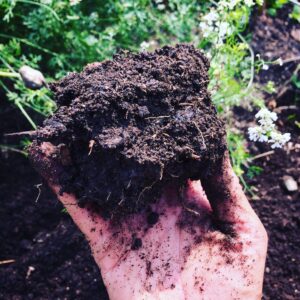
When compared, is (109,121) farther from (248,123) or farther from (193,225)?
(248,123)

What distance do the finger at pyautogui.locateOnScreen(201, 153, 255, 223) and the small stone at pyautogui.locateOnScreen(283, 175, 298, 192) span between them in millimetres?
812

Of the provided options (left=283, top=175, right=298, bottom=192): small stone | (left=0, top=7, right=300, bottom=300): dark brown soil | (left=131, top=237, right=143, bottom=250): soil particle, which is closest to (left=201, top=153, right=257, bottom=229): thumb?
(left=131, top=237, right=143, bottom=250): soil particle

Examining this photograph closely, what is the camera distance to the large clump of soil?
5.38 feet

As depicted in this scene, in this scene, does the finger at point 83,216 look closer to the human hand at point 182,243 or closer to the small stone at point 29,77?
Result: the human hand at point 182,243

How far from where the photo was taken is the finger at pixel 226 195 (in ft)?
6.07

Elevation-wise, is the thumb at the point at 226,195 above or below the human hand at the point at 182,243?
above

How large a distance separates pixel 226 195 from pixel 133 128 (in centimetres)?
55

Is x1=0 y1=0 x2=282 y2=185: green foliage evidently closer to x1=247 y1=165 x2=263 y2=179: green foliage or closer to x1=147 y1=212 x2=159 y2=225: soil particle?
x1=247 y1=165 x2=263 y2=179: green foliage

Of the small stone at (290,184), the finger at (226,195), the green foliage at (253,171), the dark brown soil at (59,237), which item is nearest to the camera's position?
the finger at (226,195)

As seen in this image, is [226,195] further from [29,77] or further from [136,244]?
[29,77]

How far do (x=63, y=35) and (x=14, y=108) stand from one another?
61 cm

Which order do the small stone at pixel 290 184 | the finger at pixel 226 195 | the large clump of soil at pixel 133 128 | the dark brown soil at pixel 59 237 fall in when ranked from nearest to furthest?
the large clump of soil at pixel 133 128 < the finger at pixel 226 195 < the dark brown soil at pixel 59 237 < the small stone at pixel 290 184

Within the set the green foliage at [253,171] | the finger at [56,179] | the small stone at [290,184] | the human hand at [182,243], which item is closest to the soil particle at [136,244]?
the human hand at [182,243]

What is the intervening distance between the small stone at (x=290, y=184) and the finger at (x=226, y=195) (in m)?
0.81
